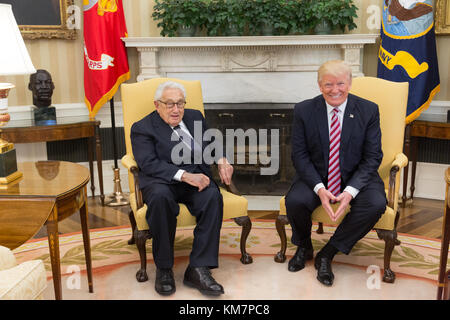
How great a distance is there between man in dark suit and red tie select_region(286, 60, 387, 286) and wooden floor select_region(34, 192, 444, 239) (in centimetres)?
106

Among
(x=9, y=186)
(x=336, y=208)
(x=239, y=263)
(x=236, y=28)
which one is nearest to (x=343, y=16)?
(x=236, y=28)

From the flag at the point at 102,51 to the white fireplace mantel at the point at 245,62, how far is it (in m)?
0.15

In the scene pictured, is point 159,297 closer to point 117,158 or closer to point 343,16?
point 117,158

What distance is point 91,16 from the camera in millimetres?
4359

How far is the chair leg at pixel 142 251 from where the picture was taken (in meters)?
2.80

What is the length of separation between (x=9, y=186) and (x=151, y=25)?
2949mm

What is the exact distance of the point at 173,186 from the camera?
2.92 metres

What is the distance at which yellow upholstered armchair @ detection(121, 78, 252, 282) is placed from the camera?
2.82 meters

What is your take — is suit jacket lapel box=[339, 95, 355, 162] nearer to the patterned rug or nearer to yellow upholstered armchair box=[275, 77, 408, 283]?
yellow upholstered armchair box=[275, 77, 408, 283]

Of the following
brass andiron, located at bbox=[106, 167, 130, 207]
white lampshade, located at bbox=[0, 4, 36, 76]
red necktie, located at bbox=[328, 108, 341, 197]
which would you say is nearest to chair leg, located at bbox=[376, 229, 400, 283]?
red necktie, located at bbox=[328, 108, 341, 197]

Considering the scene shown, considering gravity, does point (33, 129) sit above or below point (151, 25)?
below

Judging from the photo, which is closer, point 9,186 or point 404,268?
point 9,186

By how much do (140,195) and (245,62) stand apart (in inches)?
89.3

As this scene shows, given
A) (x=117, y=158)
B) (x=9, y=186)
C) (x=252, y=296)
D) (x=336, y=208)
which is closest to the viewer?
(x=9, y=186)
